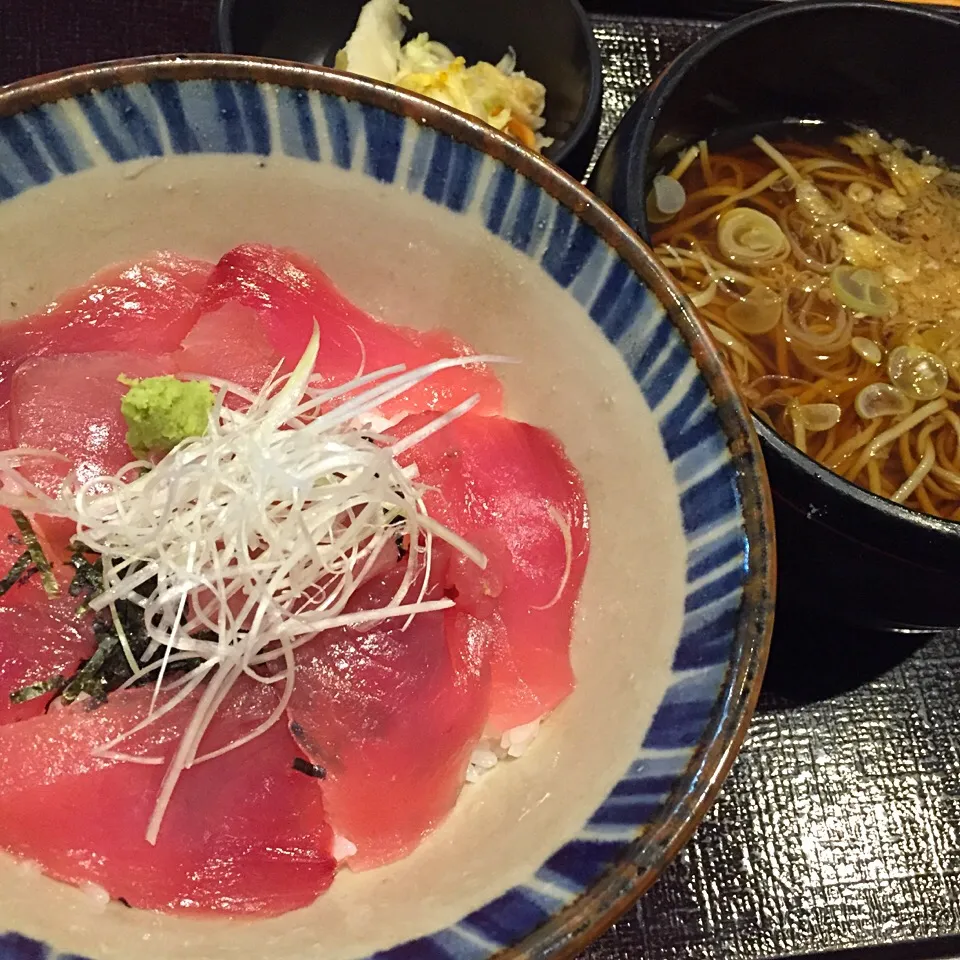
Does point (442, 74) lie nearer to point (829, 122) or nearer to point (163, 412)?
point (829, 122)

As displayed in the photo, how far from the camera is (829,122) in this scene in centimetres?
201

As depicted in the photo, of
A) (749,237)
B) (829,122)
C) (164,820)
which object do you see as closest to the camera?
(164,820)

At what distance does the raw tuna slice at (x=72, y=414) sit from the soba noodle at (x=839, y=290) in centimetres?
110

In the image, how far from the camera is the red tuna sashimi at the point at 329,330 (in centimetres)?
127

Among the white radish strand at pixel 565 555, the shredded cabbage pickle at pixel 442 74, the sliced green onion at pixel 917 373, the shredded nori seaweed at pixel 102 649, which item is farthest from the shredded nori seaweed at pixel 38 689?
the sliced green onion at pixel 917 373

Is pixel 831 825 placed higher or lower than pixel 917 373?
lower

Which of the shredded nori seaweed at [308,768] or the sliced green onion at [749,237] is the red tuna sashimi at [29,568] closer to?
the shredded nori seaweed at [308,768]

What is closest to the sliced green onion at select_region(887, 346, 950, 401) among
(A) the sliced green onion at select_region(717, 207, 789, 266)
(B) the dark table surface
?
(A) the sliced green onion at select_region(717, 207, 789, 266)

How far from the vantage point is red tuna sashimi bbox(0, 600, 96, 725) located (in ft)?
3.43

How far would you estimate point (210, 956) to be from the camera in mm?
920

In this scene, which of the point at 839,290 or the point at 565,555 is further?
the point at 839,290

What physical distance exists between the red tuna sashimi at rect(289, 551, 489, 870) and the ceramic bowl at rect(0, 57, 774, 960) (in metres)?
0.04

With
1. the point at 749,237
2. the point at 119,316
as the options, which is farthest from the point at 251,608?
the point at 749,237

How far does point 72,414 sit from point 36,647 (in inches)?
12.0
